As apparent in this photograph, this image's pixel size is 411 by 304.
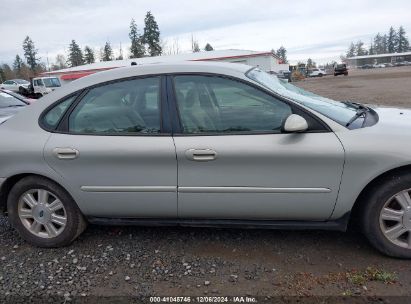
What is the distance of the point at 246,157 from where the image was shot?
2.94 m

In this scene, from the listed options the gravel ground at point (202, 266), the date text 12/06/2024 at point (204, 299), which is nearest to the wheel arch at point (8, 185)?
the gravel ground at point (202, 266)

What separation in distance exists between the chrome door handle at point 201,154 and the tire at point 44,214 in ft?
4.00

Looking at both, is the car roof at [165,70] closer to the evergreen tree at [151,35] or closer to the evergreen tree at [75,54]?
the evergreen tree at [151,35]

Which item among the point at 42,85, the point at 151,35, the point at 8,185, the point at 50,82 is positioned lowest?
the point at 8,185

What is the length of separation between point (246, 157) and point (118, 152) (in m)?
1.06

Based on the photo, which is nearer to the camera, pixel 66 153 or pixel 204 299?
pixel 204 299

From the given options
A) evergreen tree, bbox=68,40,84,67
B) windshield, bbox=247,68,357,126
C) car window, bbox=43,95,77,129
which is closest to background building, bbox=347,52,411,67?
evergreen tree, bbox=68,40,84,67

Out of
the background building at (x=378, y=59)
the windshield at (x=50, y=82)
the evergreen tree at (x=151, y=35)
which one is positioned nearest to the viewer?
the windshield at (x=50, y=82)

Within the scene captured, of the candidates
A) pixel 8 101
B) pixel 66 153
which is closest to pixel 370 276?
pixel 66 153

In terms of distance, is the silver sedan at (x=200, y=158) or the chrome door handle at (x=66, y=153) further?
the chrome door handle at (x=66, y=153)

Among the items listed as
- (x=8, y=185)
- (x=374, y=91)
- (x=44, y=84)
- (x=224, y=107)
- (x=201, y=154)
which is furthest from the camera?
(x=44, y=84)

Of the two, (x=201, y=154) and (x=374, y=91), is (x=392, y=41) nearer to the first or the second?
(x=374, y=91)

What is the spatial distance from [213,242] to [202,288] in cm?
69

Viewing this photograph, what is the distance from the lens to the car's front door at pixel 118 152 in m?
3.12
